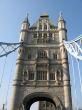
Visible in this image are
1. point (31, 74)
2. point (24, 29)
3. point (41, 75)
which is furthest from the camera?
point (24, 29)

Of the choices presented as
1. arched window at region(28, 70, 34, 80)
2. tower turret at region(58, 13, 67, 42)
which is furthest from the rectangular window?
tower turret at region(58, 13, 67, 42)

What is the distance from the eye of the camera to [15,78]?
109 feet

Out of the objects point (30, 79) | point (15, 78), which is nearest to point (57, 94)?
point (30, 79)

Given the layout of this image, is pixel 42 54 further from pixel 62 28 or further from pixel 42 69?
pixel 62 28

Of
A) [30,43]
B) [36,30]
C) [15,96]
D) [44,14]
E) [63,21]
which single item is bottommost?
[15,96]

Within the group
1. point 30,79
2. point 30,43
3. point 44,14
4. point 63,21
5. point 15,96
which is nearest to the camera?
point 15,96

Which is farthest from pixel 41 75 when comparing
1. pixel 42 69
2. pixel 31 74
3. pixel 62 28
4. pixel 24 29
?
pixel 62 28

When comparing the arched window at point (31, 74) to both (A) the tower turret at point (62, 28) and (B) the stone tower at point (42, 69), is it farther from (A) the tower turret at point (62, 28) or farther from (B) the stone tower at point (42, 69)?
(A) the tower turret at point (62, 28)

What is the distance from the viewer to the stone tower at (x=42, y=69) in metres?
31.6

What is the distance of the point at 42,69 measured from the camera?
3450cm

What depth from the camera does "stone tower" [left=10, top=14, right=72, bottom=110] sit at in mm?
31641

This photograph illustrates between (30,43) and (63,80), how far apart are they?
36.7 feet

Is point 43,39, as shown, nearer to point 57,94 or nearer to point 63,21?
point 63,21

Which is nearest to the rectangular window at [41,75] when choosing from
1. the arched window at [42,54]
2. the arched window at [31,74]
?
the arched window at [31,74]
